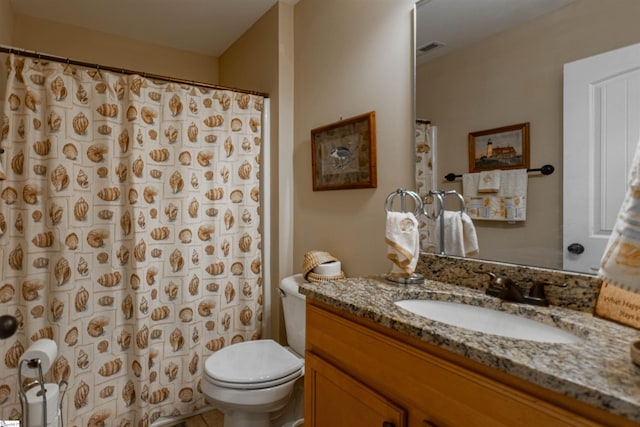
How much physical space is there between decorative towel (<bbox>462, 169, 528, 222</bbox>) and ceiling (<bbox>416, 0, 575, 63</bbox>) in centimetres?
49

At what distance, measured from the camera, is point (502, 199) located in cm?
120

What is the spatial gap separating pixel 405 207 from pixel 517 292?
1.94 feet

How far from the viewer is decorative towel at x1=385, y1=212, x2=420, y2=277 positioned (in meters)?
1.27

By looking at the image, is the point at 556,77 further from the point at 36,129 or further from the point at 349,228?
the point at 36,129

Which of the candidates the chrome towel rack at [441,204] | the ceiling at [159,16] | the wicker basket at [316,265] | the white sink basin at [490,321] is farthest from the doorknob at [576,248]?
the ceiling at [159,16]

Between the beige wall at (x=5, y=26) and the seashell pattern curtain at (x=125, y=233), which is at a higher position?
the beige wall at (x=5, y=26)

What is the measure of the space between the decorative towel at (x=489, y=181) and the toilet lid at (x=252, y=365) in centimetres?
108

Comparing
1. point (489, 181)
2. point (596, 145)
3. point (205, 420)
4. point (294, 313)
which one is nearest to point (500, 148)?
point (489, 181)

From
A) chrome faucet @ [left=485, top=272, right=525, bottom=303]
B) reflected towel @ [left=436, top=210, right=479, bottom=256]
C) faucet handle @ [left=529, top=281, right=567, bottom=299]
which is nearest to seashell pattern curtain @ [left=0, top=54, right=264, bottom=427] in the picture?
reflected towel @ [left=436, top=210, right=479, bottom=256]

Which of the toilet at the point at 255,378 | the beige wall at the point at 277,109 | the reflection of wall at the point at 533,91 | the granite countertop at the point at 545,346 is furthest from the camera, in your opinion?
the beige wall at the point at 277,109

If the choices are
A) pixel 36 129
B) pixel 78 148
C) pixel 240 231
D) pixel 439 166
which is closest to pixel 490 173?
pixel 439 166

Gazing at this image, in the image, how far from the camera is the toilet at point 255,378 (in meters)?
1.47

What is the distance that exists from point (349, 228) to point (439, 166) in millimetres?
573

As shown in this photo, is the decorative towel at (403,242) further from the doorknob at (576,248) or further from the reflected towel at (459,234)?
the doorknob at (576,248)
